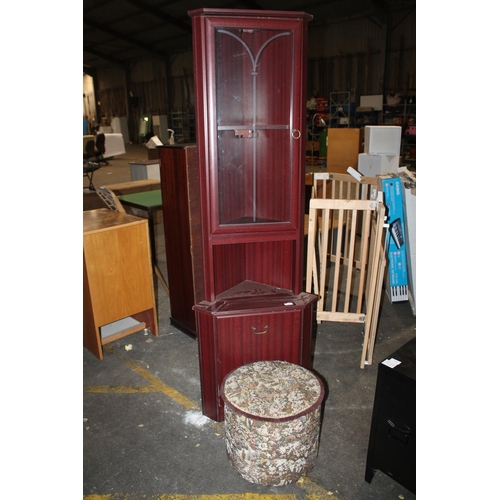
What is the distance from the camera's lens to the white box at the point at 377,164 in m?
4.71

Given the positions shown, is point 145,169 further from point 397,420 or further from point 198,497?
point 397,420

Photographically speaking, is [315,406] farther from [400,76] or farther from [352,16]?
[352,16]

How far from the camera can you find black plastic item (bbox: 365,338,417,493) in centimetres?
151

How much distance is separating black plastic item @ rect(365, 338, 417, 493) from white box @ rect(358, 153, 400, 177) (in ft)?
11.2

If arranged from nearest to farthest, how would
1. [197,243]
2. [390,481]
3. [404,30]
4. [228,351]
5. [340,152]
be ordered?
[390,481]
[228,351]
[197,243]
[340,152]
[404,30]

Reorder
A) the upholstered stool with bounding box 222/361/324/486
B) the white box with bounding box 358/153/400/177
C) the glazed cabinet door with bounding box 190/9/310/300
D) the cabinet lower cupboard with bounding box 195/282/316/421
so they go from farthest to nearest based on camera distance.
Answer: the white box with bounding box 358/153/400/177, the cabinet lower cupboard with bounding box 195/282/316/421, the glazed cabinet door with bounding box 190/9/310/300, the upholstered stool with bounding box 222/361/324/486

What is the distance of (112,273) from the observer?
2.69 meters

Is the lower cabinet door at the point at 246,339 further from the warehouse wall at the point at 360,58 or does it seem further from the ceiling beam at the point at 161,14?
the ceiling beam at the point at 161,14

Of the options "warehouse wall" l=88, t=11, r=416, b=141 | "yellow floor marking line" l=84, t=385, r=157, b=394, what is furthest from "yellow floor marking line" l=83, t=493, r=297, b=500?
"warehouse wall" l=88, t=11, r=416, b=141

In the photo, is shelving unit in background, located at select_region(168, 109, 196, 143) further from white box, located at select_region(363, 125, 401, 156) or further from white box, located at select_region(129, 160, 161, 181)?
white box, located at select_region(363, 125, 401, 156)

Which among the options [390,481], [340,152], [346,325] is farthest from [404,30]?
[390,481]

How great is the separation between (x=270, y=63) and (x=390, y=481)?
188 centimetres

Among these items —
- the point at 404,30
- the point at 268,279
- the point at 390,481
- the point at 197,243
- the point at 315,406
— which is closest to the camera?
the point at 315,406

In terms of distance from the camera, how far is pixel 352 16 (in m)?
10.6
